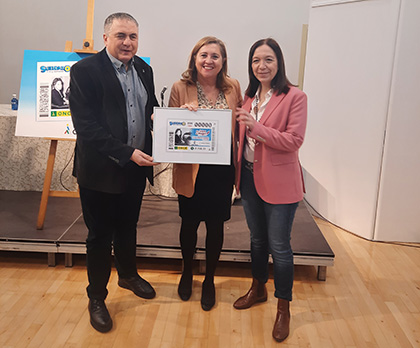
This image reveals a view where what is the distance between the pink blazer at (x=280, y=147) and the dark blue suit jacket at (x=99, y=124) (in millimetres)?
655

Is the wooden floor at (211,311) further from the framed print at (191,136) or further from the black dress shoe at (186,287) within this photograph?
the framed print at (191,136)

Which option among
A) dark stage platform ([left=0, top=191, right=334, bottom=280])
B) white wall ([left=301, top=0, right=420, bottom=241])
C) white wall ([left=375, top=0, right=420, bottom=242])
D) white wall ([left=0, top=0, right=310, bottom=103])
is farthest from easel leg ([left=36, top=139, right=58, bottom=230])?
white wall ([left=0, top=0, right=310, bottom=103])

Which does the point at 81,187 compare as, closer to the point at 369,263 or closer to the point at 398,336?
the point at 398,336

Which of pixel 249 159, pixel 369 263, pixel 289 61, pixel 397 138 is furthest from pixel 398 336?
pixel 289 61

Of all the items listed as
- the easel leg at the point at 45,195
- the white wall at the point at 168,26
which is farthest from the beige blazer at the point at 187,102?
the white wall at the point at 168,26

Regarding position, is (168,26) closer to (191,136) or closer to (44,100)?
(44,100)

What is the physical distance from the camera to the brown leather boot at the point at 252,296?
260cm

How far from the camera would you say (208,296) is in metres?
2.58

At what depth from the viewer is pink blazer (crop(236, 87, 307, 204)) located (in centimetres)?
205

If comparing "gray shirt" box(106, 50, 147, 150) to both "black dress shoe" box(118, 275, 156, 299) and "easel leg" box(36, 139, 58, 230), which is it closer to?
"black dress shoe" box(118, 275, 156, 299)

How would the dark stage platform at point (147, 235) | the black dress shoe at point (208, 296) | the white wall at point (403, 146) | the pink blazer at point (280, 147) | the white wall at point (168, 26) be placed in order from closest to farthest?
the pink blazer at point (280, 147) < the black dress shoe at point (208, 296) < the dark stage platform at point (147, 235) < the white wall at point (403, 146) < the white wall at point (168, 26)

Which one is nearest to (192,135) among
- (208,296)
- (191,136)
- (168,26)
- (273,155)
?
(191,136)

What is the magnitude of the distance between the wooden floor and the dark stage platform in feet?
0.54

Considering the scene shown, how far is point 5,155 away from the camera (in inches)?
163
